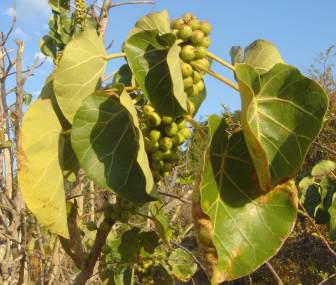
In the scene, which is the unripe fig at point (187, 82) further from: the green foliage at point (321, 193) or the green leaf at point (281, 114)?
Answer: the green foliage at point (321, 193)

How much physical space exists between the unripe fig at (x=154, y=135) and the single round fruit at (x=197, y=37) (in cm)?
19

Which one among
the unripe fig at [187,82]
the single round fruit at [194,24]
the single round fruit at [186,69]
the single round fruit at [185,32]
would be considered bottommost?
the unripe fig at [187,82]

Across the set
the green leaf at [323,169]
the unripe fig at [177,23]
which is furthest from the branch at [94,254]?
the green leaf at [323,169]

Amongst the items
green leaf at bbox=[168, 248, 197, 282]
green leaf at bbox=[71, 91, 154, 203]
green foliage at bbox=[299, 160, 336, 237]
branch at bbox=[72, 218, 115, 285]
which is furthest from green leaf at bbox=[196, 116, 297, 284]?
green foliage at bbox=[299, 160, 336, 237]

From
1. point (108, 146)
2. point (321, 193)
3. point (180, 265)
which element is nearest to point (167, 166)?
point (108, 146)

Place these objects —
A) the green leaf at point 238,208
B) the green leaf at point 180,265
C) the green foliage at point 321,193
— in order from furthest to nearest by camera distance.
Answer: the green foliage at point 321,193
the green leaf at point 180,265
the green leaf at point 238,208

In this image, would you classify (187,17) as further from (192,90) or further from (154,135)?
(154,135)

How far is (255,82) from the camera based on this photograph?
0.98 meters

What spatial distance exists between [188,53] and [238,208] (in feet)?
1.06

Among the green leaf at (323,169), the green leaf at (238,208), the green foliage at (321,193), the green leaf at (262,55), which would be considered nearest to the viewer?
the green leaf at (238,208)

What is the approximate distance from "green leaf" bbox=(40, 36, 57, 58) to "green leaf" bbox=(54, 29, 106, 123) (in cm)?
165

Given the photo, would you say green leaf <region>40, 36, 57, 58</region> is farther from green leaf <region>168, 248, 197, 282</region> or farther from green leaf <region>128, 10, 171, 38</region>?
green leaf <region>128, 10, 171, 38</region>

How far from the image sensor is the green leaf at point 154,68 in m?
0.98

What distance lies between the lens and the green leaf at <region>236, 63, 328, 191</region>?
3.05 feet
